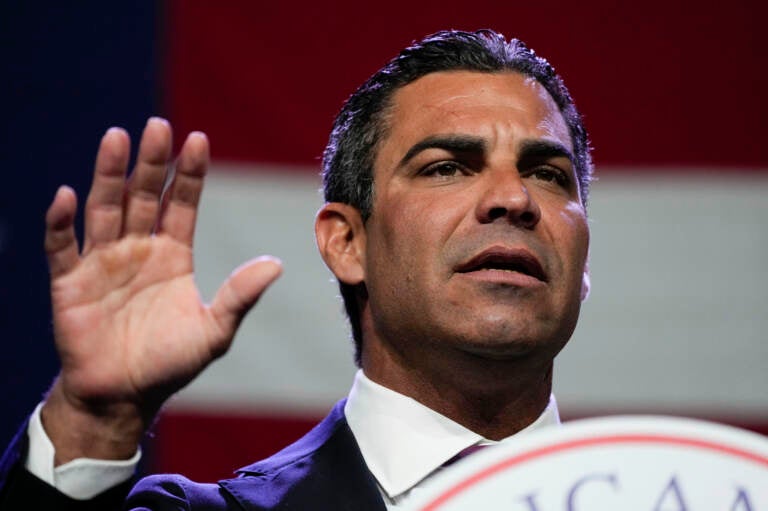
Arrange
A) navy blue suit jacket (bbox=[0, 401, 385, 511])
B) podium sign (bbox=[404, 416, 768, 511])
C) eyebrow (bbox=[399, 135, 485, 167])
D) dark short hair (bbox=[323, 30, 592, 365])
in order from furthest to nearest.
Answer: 1. dark short hair (bbox=[323, 30, 592, 365])
2. eyebrow (bbox=[399, 135, 485, 167])
3. navy blue suit jacket (bbox=[0, 401, 385, 511])
4. podium sign (bbox=[404, 416, 768, 511])

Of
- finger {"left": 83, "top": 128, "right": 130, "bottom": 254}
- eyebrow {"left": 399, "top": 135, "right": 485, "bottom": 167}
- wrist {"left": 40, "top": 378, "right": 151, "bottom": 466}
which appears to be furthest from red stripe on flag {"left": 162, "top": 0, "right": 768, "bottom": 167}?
wrist {"left": 40, "top": 378, "right": 151, "bottom": 466}

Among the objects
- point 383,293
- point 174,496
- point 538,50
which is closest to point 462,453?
point 383,293

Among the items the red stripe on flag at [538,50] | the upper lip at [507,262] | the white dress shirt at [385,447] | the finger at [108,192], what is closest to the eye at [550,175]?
the upper lip at [507,262]

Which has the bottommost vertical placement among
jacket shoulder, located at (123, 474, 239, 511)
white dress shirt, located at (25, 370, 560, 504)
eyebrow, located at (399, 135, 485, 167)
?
jacket shoulder, located at (123, 474, 239, 511)

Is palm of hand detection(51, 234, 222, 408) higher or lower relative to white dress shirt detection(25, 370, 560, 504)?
higher

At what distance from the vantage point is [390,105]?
1.48 metres

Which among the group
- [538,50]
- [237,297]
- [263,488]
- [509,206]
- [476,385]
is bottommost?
[263,488]

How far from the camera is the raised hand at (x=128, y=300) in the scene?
116 centimetres

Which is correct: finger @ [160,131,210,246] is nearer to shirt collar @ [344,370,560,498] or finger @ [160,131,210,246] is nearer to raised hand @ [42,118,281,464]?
raised hand @ [42,118,281,464]

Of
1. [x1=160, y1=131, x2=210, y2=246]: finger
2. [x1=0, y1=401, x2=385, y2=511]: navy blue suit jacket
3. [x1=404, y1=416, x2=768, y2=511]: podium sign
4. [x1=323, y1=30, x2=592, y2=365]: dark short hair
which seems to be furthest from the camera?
[x1=323, y1=30, x2=592, y2=365]: dark short hair

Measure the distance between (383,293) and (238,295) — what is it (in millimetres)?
220

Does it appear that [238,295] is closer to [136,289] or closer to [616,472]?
[136,289]

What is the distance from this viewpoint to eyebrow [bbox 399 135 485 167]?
135cm

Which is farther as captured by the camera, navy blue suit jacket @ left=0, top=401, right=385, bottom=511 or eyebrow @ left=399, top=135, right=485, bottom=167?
eyebrow @ left=399, top=135, right=485, bottom=167
